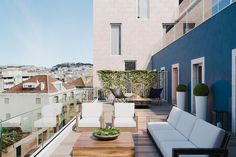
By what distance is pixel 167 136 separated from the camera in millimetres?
5973

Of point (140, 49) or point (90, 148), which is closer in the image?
point (90, 148)

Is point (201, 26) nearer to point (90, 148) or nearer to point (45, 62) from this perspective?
point (90, 148)

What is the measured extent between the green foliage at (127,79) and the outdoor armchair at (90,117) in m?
8.73

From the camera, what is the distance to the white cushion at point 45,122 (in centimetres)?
653

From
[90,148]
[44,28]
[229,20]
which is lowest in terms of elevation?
[90,148]

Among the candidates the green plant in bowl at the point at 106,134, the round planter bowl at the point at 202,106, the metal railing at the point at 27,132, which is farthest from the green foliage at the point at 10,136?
the round planter bowl at the point at 202,106

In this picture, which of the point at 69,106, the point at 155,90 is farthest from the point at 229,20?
the point at 155,90

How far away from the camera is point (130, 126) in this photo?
8.12m

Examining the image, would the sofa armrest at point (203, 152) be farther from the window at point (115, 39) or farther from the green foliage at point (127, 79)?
the window at point (115, 39)

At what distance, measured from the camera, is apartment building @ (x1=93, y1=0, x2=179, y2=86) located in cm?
2178

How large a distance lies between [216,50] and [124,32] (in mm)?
13517

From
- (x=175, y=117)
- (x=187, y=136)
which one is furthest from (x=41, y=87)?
(x=187, y=136)

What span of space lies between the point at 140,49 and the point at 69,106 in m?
12.7

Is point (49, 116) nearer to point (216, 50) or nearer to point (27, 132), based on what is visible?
point (27, 132)
